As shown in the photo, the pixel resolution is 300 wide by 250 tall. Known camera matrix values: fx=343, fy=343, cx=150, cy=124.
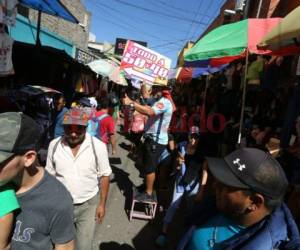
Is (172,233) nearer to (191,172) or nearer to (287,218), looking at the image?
(191,172)

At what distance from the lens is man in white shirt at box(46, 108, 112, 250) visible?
3422 mm

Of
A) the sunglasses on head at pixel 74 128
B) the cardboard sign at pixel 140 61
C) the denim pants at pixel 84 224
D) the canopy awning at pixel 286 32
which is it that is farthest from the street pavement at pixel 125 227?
the canopy awning at pixel 286 32

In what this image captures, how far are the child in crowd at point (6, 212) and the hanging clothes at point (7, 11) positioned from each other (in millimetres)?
2530

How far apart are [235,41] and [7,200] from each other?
320cm

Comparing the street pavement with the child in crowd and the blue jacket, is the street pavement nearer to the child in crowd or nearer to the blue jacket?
the child in crowd

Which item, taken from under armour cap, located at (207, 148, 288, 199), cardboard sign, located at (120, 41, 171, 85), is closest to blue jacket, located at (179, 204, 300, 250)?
under armour cap, located at (207, 148, 288, 199)

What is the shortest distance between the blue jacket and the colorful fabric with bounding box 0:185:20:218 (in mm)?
1192

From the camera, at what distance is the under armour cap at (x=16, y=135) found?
181 centimetres

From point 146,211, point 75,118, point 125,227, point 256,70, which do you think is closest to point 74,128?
point 75,118

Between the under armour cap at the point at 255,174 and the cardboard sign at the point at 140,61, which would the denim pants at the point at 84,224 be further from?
the cardboard sign at the point at 140,61

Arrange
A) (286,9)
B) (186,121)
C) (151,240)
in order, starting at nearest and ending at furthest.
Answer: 1. (151,240)
2. (286,9)
3. (186,121)

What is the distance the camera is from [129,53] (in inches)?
303

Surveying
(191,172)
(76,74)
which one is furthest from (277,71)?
(76,74)

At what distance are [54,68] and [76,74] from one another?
5.00ft
